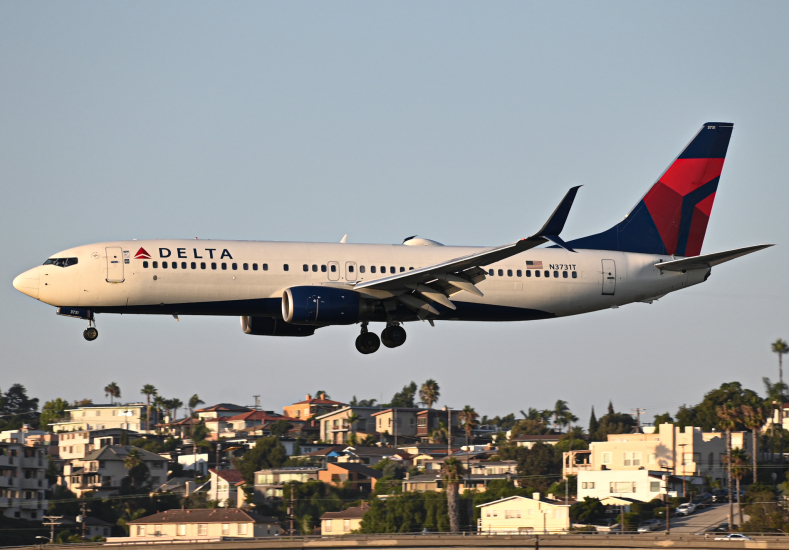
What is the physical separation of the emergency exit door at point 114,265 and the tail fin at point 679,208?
20663 millimetres

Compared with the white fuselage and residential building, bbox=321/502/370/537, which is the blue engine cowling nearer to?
the white fuselage

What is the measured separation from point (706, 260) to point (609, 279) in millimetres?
4273

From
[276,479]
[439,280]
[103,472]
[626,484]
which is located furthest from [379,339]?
[103,472]

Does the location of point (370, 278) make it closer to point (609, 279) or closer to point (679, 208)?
point (609, 279)

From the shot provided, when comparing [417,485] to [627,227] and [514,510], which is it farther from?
[627,227]

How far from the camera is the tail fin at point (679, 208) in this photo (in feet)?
170

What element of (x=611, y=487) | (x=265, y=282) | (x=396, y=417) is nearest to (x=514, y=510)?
(x=611, y=487)

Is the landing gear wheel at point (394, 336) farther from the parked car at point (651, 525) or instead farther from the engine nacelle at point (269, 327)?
the parked car at point (651, 525)

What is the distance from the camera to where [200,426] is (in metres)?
190

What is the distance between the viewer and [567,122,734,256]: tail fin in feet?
170

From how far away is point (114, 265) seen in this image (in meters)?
42.9

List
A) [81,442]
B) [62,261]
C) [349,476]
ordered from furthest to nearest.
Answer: [81,442] → [349,476] → [62,261]

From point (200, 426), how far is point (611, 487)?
4187 inches

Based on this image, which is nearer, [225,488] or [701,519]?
[701,519]
